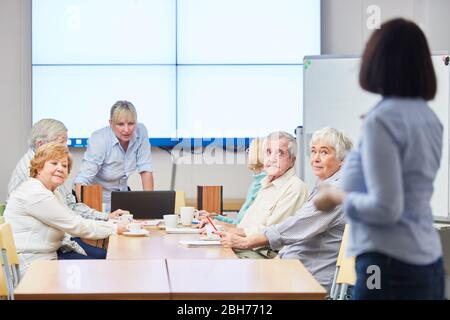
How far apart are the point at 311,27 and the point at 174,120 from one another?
49.7 inches

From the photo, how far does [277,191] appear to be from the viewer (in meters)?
3.79

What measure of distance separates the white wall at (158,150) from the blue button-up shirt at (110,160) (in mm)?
926

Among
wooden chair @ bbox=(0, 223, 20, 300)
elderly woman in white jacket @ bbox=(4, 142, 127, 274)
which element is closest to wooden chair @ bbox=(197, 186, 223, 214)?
elderly woman in white jacket @ bbox=(4, 142, 127, 274)

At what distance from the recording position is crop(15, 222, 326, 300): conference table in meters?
2.30

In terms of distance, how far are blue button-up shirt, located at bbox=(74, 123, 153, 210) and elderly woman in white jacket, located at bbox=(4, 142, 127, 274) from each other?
1.53m

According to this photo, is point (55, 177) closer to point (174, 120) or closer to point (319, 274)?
point (319, 274)

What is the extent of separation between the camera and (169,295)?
2305 mm

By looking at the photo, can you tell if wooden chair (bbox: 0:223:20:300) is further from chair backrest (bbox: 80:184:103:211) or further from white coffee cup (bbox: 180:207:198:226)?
chair backrest (bbox: 80:184:103:211)

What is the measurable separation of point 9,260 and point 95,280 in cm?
100

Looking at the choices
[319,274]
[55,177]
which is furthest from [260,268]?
[55,177]

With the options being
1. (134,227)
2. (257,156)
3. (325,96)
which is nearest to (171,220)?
(134,227)

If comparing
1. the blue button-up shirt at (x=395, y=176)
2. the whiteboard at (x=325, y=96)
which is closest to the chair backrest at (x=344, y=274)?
the blue button-up shirt at (x=395, y=176)

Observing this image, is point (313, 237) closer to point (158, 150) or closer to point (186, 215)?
point (186, 215)

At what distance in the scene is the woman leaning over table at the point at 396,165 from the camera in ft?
5.44
